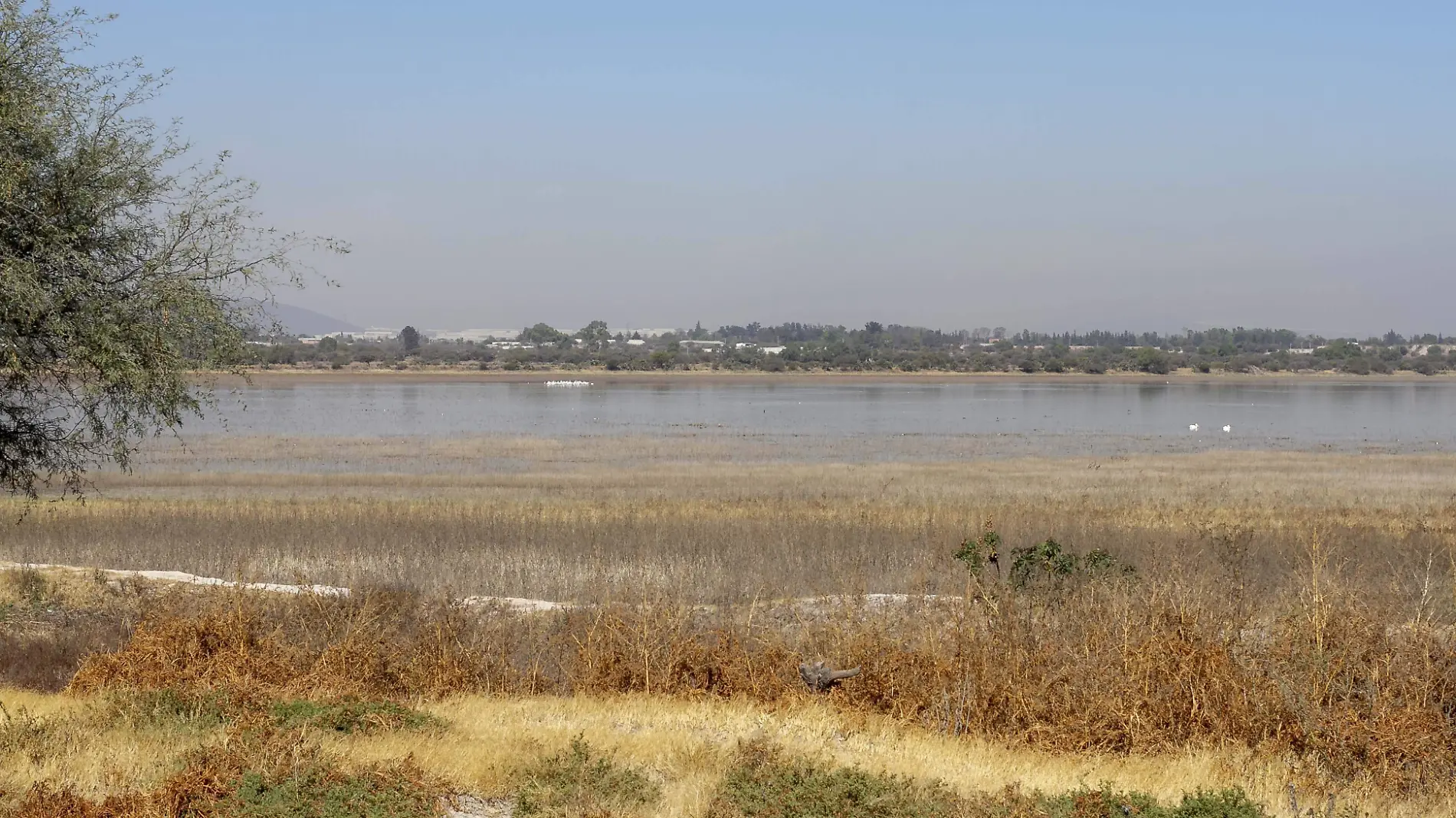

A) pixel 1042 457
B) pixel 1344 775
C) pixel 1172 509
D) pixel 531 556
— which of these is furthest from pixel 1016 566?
pixel 1042 457

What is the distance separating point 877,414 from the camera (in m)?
77.3

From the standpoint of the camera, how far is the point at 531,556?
78.0 feet

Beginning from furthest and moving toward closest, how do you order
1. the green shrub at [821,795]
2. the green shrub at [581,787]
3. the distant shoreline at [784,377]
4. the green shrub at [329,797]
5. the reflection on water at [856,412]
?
the distant shoreline at [784,377] < the reflection on water at [856,412] < the green shrub at [581,787] < the green shrub at [821,795] < the green shrub at [329,797]

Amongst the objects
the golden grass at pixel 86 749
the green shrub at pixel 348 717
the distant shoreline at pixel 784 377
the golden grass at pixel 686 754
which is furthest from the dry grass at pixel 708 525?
the distant shoreline at pixel 784 377

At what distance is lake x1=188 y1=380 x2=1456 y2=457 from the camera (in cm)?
5869

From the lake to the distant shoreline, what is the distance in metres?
14.7

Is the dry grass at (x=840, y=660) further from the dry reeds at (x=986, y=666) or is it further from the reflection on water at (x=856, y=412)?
the reflection on water at (x=856, y=412)

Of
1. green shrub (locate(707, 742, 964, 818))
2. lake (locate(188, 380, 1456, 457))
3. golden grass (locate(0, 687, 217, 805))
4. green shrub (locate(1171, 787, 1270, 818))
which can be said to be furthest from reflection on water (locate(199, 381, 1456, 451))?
green shrub (locate(1171, 787, 1270, 818))

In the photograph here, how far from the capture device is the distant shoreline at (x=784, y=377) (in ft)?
443

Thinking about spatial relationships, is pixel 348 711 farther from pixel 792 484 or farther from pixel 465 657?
pixel 792 484

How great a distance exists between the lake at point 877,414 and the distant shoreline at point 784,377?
14664mm

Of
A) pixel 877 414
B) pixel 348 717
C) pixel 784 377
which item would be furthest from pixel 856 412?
pixel 784 377

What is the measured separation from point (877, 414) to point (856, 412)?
224cm

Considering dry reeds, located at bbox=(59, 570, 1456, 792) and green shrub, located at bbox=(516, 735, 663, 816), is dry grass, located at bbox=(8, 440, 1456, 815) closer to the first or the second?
dry reeds, located at bbox=(59, 570, 1456, 792)
